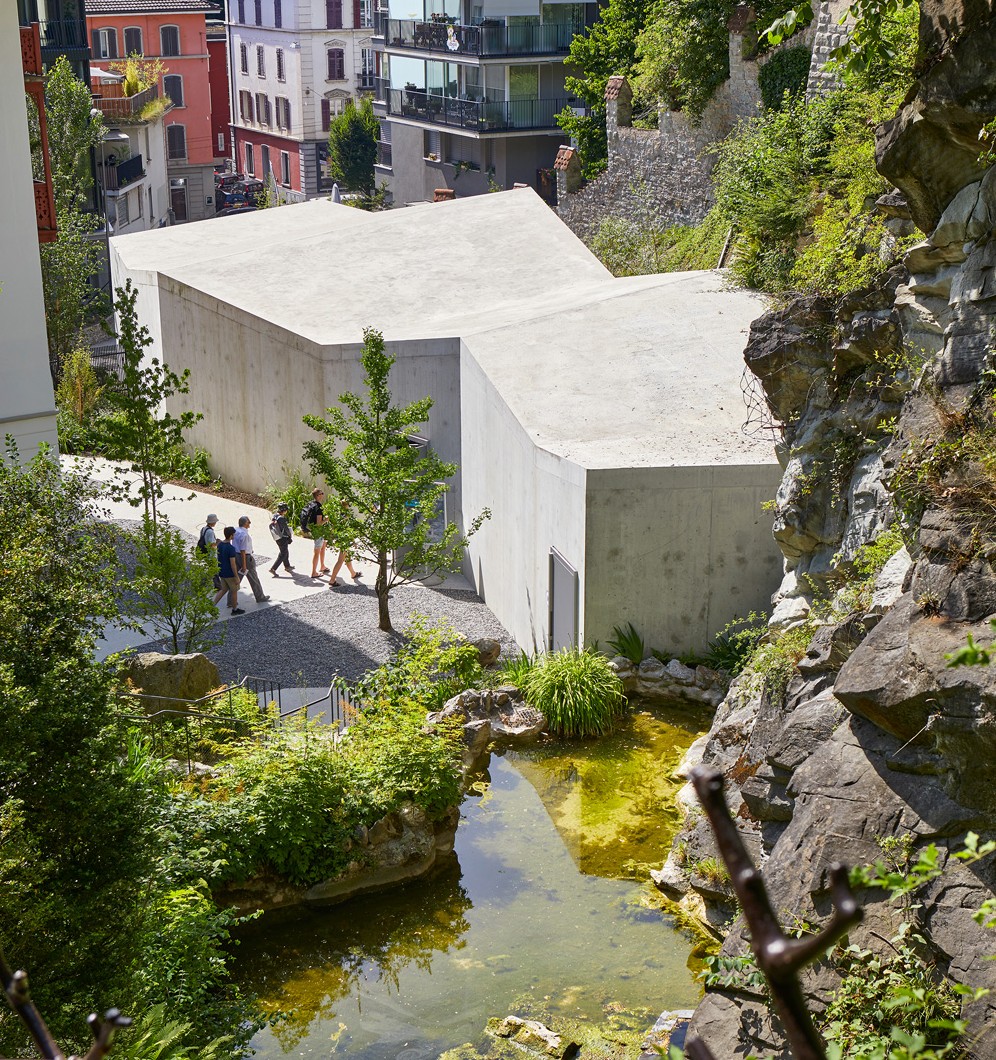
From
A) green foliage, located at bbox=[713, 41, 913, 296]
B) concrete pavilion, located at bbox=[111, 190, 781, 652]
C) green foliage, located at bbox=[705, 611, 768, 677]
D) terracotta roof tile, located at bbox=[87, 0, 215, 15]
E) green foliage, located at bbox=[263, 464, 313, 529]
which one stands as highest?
terracotta roof tile, located at bbox=[87, 0, 215, 15]

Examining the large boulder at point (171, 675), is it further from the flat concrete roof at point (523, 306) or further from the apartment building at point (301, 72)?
the apartment building at point (301, 72)

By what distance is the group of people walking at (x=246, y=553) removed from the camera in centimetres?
1772

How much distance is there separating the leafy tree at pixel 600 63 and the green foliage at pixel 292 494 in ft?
48.0

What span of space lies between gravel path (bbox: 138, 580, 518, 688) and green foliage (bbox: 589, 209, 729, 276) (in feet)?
27.2

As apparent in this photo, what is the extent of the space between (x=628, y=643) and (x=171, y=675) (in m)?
5.08

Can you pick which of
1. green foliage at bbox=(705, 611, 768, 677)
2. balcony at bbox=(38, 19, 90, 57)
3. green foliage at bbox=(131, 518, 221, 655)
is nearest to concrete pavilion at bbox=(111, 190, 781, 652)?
green foliage at bbox=(705, 611, 768, 677)

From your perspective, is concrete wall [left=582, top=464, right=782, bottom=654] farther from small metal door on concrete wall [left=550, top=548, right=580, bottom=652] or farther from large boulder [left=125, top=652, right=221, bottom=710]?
large boulder [left=125, top=652, right=221, bottom=710]

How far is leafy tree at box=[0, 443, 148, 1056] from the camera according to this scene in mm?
6977

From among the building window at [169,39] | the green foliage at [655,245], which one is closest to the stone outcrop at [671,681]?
the green foliage at [655,245]

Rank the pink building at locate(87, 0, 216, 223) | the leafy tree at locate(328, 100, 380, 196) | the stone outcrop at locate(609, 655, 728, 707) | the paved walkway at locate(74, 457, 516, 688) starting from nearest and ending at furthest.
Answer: the stone outcrop at locate(609, 655, 728, 707) < the paved walkway at locate(74, 457, 516, 688) < the leafy tree at locate(328, 100, 380, 196) < the pink building at locate(87, 0, 216, 223)

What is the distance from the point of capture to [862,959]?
7289 millimetres

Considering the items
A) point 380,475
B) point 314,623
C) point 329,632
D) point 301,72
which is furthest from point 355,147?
point 380,475

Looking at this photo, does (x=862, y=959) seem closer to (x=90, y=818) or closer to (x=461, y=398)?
(x=90, y=818)

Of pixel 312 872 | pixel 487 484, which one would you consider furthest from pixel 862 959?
pixel 487 484
